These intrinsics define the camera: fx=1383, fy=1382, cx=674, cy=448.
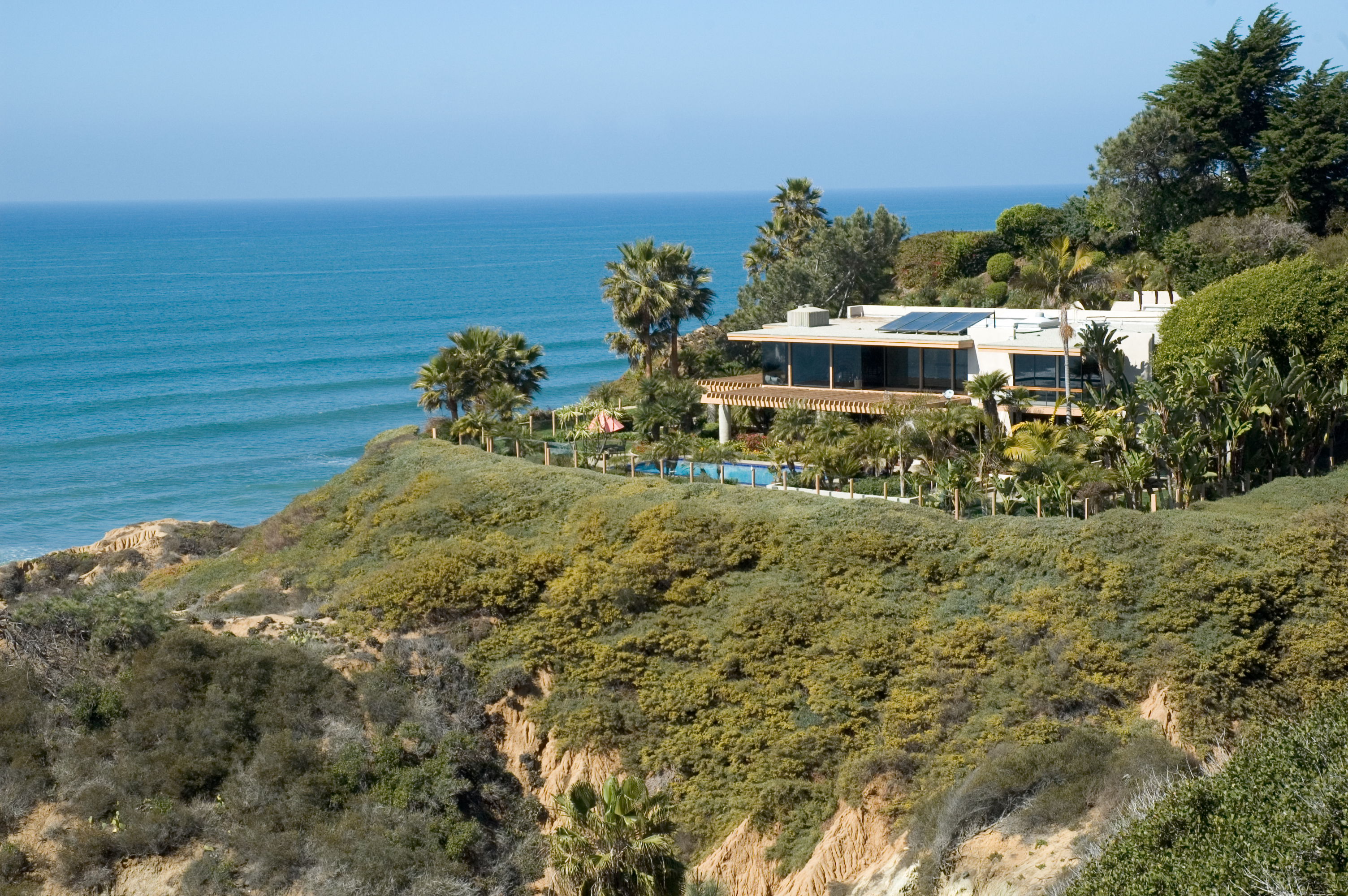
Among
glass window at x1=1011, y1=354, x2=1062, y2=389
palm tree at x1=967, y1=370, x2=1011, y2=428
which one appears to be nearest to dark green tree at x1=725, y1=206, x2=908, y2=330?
glass window at x1=1011, y1=354, x2=1062, y2=389

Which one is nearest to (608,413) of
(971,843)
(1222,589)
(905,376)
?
(905,376)

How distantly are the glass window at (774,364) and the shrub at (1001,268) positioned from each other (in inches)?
773

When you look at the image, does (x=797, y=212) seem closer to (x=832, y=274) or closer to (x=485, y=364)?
(x=832, y=274)

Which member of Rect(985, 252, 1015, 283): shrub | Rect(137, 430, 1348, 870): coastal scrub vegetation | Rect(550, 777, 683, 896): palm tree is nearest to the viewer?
Rect(550, 777, 683, 896): palm tree

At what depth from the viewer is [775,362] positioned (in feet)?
147

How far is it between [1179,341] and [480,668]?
19869mm

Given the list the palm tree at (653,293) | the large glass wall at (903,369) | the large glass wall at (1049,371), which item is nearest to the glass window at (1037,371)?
the large glass wall at (1049,371)

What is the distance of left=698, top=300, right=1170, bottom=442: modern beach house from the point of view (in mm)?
38844

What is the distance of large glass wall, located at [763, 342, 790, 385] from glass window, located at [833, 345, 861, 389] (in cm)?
161

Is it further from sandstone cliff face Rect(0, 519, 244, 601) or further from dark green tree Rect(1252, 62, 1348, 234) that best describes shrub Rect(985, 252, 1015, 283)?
sandstone cliff face Rect(0, 519, 244, 601)

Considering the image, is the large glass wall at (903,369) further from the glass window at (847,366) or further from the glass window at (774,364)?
the glass window at (774,364)

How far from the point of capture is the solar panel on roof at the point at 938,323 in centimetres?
4188

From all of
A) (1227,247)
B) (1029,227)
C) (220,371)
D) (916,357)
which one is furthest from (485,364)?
(220,371)

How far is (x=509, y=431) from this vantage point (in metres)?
40.0
